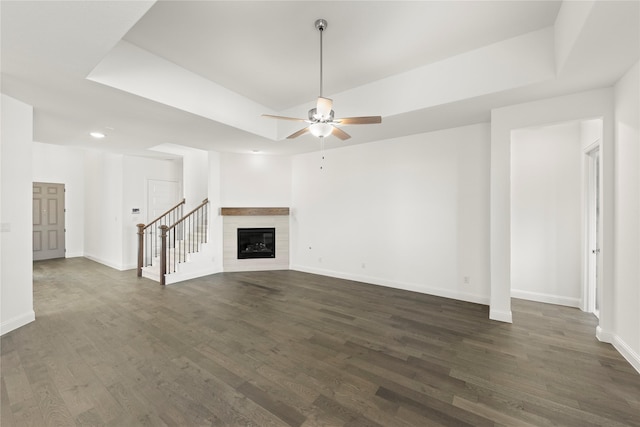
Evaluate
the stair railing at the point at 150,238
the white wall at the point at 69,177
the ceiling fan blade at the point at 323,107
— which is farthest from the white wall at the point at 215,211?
the white wall at the point at 69,177

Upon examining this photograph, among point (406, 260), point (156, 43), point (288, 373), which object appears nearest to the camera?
point (288, 373)

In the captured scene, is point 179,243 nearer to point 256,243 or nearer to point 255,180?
point 256,243

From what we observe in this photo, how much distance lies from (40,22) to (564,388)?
16.5 feet

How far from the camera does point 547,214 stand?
4074 millimetres

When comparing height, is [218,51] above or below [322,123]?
above

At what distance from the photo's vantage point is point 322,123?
8.89ft

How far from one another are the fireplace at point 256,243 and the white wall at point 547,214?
496 cm

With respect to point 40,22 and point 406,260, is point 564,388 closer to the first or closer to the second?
point 406,260

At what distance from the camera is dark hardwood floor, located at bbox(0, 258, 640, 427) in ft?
6.12

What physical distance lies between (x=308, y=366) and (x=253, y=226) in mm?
4270

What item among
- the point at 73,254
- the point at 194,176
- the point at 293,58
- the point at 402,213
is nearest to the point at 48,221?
the point at 73,254

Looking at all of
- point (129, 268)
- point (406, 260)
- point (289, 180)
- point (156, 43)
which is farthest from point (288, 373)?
point (129, 268)

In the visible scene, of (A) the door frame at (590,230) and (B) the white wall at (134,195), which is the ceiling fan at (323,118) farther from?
(B) the white wall at (134,195)

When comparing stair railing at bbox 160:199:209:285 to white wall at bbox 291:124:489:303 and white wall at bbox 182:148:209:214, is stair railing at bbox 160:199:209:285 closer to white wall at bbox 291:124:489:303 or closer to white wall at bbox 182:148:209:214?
white wall at bbox 182:148:209:214
